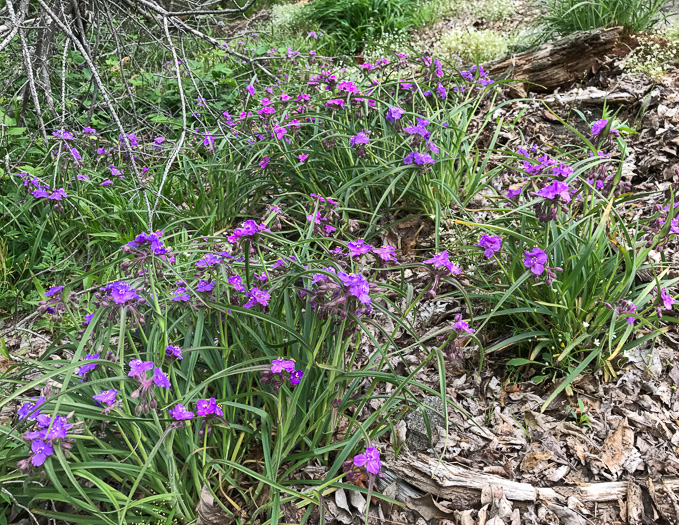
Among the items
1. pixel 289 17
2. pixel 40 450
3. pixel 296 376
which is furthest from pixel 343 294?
pixel 289 17

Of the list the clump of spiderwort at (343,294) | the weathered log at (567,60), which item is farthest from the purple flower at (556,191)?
the weathered log at (567,60)

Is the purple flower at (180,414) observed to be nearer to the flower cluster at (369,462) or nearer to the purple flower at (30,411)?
the purple flower at (30,411)

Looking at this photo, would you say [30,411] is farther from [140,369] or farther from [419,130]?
[419,130]

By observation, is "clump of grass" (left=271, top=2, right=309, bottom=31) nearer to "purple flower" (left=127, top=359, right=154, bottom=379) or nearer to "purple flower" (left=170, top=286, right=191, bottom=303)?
"purple flower" (left=170, top=286, right=191, bottom=303)

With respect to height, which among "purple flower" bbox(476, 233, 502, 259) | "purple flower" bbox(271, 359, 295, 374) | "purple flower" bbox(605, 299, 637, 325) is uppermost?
"purple flower" bbox(271, 359, 295, 374)

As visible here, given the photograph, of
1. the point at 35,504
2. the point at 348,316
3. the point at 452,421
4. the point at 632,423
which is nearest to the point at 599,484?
the point at 632,423

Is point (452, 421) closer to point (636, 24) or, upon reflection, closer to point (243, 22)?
point (636, 24)

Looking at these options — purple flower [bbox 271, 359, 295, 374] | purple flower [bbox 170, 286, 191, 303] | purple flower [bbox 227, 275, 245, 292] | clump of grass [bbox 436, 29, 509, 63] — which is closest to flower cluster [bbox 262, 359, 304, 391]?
purple flower [bbox 271, 359, 295, 374]
